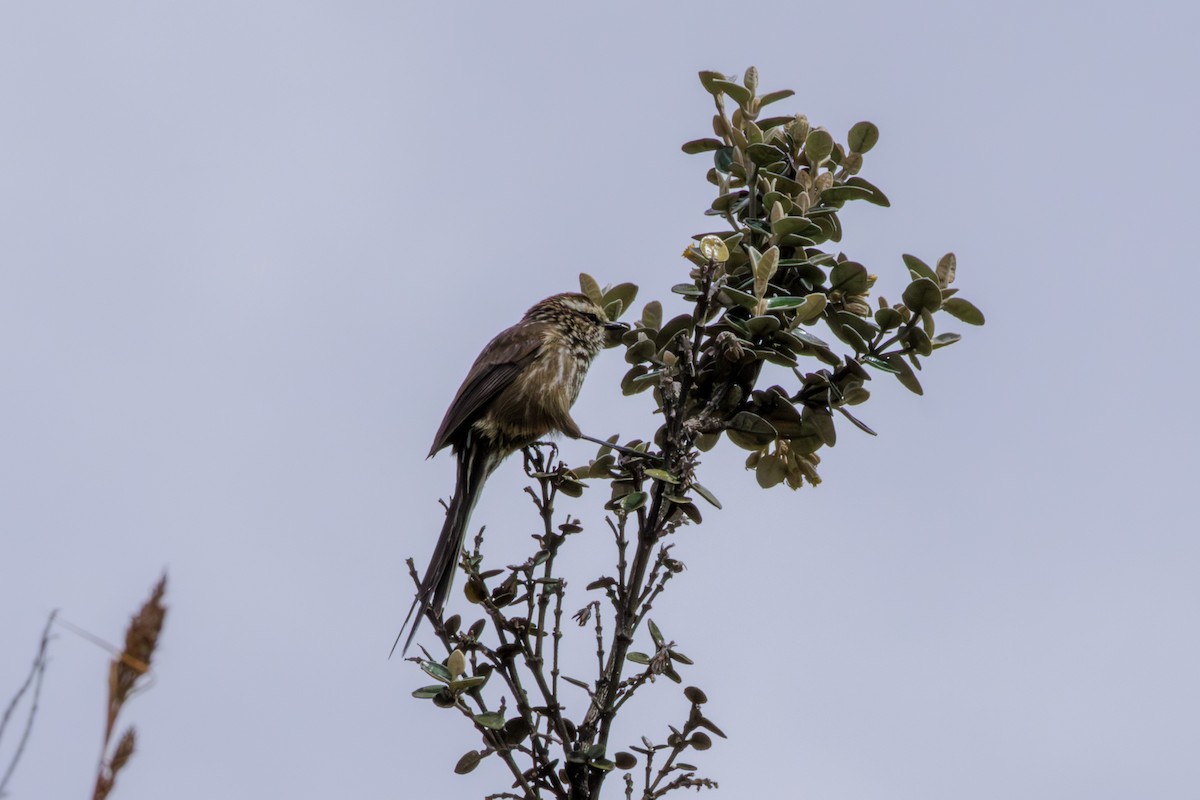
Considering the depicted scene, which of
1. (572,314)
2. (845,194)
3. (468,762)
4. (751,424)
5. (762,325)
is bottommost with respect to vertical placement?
(468,762)

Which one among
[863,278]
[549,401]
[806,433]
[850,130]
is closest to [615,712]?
[806,433]

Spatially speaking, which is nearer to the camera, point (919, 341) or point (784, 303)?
point (784, 303)

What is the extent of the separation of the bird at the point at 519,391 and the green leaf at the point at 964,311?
5.16ft

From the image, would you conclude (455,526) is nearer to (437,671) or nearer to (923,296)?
(437,671)

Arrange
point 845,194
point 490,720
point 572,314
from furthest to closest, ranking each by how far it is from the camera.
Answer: point 572,314 → point 845,194 → point 490,720

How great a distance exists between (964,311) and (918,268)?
172mm

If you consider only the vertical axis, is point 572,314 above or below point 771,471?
above

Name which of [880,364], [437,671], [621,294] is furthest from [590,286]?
[437,671]

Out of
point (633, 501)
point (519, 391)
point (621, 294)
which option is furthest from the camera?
point (519, 391)

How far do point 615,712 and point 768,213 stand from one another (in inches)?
58.5

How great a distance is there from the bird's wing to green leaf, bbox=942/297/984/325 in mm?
2197

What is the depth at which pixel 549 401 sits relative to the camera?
5.18 meters

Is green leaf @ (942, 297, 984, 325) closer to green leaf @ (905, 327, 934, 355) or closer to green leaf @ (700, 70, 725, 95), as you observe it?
green leaf @ (905, 327, 934, 355)

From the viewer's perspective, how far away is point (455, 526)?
444 cm
